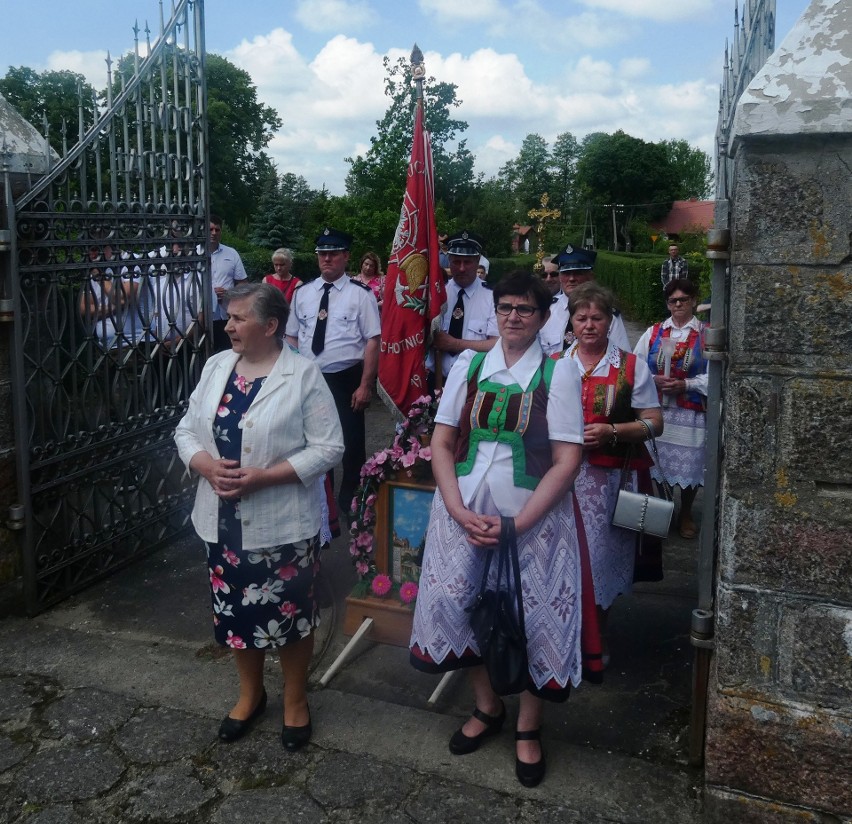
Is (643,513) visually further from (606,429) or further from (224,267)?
(224,267)

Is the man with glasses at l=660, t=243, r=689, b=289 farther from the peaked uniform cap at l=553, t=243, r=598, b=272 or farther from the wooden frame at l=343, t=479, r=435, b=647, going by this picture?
the wooden frame at l=343, t=479, r=435, b=647

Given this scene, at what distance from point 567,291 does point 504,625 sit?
3.13m

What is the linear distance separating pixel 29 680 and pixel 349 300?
3.19 metres

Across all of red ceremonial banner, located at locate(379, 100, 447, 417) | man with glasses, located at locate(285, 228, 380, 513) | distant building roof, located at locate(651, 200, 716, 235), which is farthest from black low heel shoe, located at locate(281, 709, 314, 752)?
distant building roof, located at locate(651, 200, 716, 235)

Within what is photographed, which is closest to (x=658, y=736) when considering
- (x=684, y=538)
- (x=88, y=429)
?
(x=684, y=538)

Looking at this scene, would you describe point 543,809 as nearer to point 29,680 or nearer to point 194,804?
point 194,804

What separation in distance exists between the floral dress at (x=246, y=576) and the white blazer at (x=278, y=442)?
37 millimetres

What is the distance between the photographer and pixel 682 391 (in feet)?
19.9

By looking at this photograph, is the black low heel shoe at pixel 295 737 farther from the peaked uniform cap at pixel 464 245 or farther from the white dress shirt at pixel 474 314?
the peaked uniform cap at pixel 464 245

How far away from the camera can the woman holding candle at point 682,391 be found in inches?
238

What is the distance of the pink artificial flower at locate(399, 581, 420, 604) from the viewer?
4449 millimetres

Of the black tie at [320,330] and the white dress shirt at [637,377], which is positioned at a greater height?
the black tie at [320,330]

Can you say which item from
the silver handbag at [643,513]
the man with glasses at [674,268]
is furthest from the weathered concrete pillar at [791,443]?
the man with glasses at [674,268]

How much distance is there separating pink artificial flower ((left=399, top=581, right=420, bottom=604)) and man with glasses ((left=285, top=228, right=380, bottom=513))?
2.09 m
